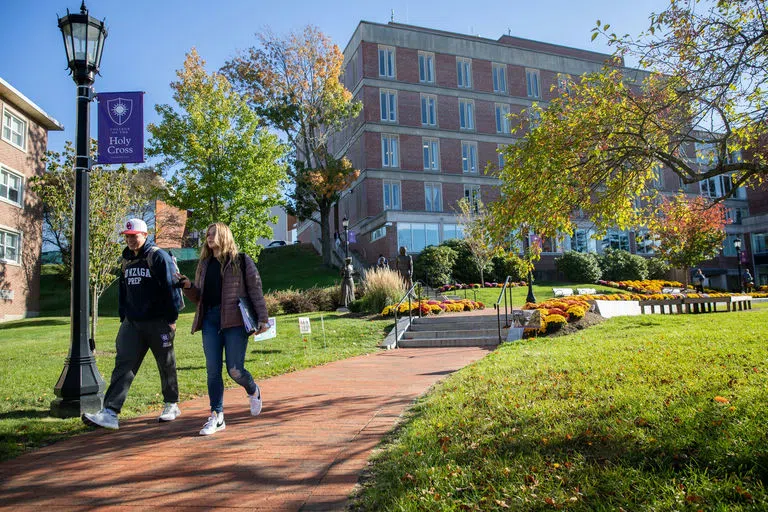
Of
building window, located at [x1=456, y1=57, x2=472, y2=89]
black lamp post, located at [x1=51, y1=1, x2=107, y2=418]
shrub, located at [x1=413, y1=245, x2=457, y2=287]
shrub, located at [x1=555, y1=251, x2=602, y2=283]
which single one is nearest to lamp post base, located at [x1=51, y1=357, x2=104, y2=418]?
black lamp post, located at [x1=51, y1=1, x2=107, y2=418]

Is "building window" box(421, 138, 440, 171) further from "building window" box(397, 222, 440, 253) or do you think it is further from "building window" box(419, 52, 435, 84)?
"building window" box(397, 222, 440, 253)

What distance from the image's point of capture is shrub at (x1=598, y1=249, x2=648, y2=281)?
35438mm

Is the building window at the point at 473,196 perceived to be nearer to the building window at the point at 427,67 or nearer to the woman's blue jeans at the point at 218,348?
the building window at the point at 427,67

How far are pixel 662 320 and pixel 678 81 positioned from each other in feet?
26.7

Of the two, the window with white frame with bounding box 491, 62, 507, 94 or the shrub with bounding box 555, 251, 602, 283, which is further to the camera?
the window with white frame with bounding box 491, 62, 507, 94

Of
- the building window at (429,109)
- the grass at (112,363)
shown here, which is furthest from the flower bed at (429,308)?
the building window at (429,109)

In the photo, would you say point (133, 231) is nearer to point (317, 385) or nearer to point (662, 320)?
point (317, 385)

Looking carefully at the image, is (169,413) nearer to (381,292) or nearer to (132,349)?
(132,349)

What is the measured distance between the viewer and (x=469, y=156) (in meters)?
41.4

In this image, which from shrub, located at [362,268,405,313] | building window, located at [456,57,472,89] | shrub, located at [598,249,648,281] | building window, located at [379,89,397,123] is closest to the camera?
shrub, located at [362,268,405,313]

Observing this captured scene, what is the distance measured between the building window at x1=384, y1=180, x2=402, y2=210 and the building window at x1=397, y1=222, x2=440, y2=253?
2.81 meters

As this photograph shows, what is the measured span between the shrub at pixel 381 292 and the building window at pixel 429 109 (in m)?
23.5

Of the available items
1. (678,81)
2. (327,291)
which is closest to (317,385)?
(678,81)

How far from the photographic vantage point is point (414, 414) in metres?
5.64
